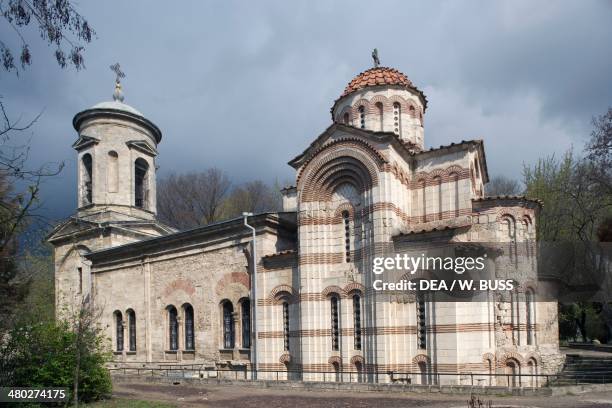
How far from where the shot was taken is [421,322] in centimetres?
1777

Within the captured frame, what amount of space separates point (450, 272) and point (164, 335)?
14.0 metres

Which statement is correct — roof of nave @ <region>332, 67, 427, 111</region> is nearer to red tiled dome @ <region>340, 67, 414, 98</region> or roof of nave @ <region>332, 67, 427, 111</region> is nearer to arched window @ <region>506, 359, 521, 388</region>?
red tiled dome @ <region>340, 67, 414, 98</region>

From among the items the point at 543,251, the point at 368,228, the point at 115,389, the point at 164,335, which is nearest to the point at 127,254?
the point at 164,335

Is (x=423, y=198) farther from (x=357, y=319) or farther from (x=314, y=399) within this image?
(x=314, y=399)

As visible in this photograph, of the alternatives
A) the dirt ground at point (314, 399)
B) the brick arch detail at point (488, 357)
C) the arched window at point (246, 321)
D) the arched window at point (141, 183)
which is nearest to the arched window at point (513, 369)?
the brick arch detail at point (488, 357)

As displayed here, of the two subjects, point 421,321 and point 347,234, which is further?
point 347,234

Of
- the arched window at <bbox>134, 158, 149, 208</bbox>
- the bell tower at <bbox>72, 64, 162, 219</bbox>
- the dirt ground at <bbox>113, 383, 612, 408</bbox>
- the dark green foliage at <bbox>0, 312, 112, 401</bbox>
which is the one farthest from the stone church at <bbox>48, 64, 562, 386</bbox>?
the dark green foliage at <bbox>0, 312, 112, 401</bbox>

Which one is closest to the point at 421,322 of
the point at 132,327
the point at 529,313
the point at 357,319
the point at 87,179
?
the point at 357,319

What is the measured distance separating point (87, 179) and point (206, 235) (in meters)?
11.5

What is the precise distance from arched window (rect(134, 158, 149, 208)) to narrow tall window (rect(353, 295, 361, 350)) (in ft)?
57.6

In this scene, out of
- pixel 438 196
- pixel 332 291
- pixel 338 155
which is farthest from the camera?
pixel 438 196

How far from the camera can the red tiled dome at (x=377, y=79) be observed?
23.2 m

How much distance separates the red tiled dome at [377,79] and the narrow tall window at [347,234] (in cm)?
676

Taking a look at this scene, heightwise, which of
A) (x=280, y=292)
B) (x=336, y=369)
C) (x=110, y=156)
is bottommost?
(x=336, y=369)
